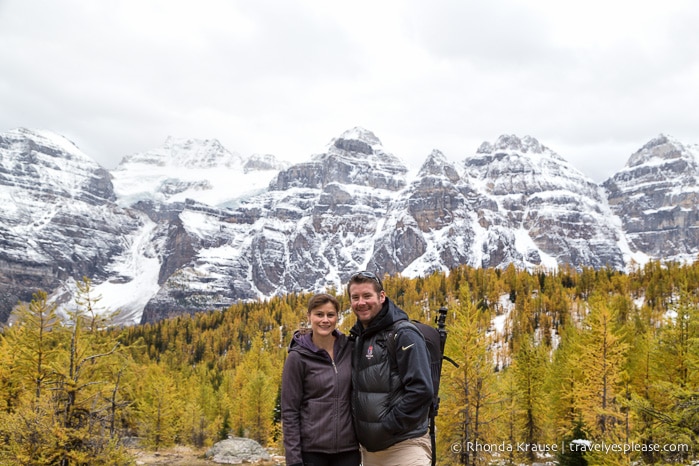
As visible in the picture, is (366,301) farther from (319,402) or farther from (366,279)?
(319,402)

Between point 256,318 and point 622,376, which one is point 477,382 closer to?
point 622,376

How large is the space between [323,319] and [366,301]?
54 centimetres

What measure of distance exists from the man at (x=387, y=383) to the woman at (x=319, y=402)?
15 cm

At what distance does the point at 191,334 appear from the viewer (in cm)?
11800

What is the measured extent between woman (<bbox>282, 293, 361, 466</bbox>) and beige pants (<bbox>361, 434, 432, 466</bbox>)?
0.98 ft

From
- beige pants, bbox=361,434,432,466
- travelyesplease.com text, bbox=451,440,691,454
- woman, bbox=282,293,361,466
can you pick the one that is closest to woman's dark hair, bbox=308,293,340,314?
woman, bbox=282,293,361,466

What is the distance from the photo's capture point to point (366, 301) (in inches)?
212

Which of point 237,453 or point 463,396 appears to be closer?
point 463,396

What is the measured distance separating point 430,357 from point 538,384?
1176 inches

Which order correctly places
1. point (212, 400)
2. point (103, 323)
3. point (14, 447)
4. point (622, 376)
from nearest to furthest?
point (14, 447), point (103, 323), point (622, 376), point (212, 400)

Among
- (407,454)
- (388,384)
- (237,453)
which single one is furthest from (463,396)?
(237,453)

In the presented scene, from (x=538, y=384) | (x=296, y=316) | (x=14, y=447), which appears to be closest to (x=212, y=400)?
(x=538, y=384)

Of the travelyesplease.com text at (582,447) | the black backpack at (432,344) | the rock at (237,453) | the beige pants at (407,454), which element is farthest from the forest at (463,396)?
the beige pants at (407,454)

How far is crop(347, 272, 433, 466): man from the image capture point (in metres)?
4.99
